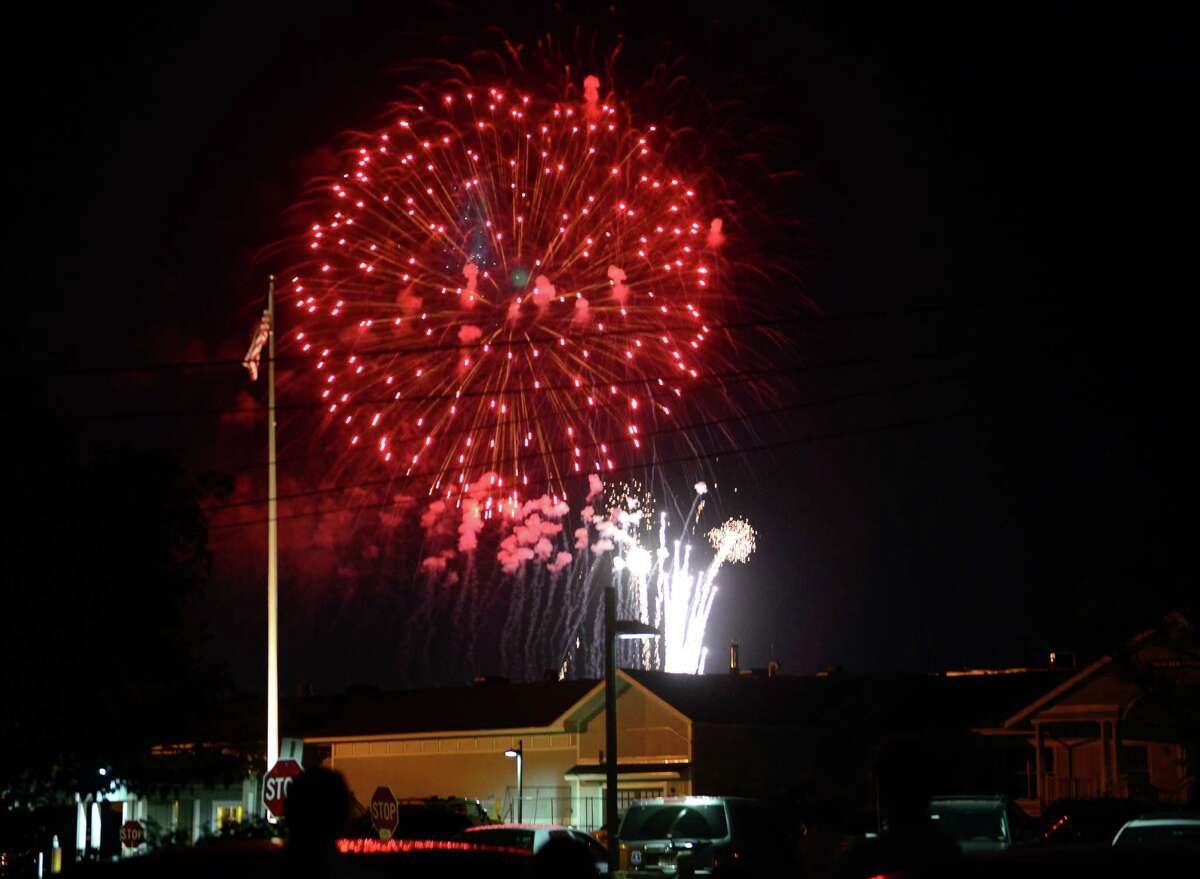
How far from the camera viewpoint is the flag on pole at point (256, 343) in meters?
26.3

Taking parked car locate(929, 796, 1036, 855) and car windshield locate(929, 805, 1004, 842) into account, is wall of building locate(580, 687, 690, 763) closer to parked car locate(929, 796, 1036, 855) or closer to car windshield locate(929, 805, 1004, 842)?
parked car locate(929, 796, 1036, 855)

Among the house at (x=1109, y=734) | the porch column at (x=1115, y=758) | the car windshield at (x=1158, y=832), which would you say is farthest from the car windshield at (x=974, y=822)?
the porch column at (x=1115, y=758)

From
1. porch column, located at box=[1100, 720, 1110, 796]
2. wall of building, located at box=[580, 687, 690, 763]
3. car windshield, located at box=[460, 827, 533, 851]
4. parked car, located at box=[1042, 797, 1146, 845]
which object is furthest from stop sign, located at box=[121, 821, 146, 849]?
porch column, located at box=[1100, 720, 1110, 796]

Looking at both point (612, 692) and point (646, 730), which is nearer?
point (612, 692)

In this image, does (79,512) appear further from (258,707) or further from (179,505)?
(258,707)

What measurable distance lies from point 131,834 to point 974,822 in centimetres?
1249

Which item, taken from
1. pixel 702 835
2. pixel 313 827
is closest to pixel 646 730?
pixel 702 835

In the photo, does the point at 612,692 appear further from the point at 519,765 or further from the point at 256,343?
the point at 519,765

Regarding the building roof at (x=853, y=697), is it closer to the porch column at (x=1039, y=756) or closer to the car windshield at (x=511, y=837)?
the porch column at (x=1039, y=756)

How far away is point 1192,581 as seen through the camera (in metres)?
29.0

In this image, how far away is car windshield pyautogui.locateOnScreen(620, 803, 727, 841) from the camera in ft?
78.1

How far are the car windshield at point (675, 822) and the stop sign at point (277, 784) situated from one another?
204 inches

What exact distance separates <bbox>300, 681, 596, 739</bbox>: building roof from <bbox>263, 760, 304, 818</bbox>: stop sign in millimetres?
27315

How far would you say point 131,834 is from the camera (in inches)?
797
